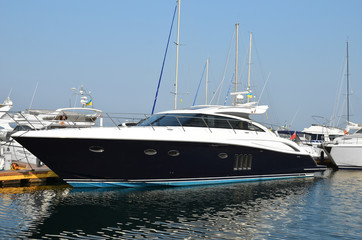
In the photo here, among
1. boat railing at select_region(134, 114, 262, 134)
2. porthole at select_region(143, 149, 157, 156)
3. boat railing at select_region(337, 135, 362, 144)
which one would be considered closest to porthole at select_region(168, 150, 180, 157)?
porthole at select_region(143, 149, 157, 156)

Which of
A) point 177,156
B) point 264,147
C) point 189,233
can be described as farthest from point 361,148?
point 189,233

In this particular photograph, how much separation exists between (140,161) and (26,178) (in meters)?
4.92

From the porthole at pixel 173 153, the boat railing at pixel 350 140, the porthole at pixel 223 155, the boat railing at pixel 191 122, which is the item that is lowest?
the porthole at pixel 223 155

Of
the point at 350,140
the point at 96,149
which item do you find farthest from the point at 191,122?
the point at 350,140

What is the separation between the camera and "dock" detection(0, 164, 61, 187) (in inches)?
591

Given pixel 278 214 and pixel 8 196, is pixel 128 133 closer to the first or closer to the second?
pixel 8 196

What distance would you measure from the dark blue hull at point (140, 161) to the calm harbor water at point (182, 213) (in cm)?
46

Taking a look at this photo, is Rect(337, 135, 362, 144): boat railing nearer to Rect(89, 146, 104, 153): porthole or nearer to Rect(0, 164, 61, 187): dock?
Rect(89, 146, 104, 153): porthole

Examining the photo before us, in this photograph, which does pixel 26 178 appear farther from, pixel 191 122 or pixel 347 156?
pixel 347 156

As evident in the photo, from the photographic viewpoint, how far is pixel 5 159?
57.1 feet

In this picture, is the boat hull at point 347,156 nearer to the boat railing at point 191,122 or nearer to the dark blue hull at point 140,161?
the dark blue hull at point 140,161

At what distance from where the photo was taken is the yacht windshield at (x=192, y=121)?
51.1 feet

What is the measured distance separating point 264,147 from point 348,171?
11.1m

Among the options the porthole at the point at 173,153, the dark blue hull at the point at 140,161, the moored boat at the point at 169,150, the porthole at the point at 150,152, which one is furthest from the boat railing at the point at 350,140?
the porthole at the point at 150,152
